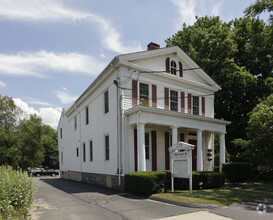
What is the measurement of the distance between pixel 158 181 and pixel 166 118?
406cm

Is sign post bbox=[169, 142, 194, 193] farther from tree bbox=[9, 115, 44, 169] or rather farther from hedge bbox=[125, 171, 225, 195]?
tree bbox=[9, 115, 44, 169]

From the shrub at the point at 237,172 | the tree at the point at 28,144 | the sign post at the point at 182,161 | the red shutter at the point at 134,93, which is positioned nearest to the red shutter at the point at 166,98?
the red shutter at the point at 134,93

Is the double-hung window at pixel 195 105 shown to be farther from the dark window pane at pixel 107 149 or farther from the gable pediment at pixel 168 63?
the dark window pane at pixel 107 149

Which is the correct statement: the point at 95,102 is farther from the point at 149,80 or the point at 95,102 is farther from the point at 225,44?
the point at 225,44

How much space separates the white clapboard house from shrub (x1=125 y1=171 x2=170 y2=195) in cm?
115

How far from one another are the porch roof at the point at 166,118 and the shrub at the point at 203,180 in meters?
3.36

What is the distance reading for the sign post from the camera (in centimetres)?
1196

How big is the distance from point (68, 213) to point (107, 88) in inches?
400

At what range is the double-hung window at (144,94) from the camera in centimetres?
1603

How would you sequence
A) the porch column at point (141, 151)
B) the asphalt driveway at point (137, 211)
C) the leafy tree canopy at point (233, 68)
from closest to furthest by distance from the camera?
the asphalt driveway at point (137, 211)
the porch column at point (141, 151)
the leafy tree canopy at point (233, 68)

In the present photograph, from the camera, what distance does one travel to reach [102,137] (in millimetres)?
17844

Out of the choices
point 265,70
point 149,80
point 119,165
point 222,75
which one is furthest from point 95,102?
point 265,70

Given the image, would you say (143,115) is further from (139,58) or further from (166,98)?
(139,58)

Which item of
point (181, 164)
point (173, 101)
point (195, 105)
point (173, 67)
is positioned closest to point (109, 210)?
point (181, 164)
